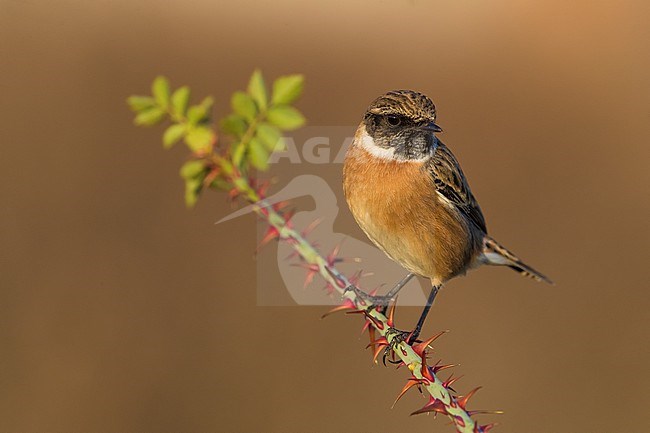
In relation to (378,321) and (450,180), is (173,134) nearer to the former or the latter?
(378,321)

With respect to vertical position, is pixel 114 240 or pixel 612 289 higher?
pixel 114 240

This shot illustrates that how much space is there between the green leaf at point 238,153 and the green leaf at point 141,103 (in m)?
0.25

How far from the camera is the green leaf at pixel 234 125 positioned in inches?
74.8

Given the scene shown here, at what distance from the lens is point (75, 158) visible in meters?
12.1

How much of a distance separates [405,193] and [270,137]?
2633 mm

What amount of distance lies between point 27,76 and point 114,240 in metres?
4.77

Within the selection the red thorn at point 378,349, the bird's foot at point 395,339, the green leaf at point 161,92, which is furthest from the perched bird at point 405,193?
the green leaf at point 161,92

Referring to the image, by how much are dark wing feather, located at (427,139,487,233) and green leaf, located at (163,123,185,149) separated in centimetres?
286

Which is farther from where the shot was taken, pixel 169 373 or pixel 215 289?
pixel 215 289

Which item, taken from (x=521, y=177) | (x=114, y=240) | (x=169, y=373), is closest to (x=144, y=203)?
(x=114, y=240)

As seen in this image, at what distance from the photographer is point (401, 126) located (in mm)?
4098

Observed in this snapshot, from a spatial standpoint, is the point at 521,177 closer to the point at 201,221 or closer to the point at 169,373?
the point at 201,221

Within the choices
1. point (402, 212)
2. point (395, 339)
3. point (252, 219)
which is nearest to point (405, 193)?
point (402, 212)

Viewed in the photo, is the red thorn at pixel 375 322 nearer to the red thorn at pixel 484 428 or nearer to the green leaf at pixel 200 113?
the red thorn at pixel 484 428
